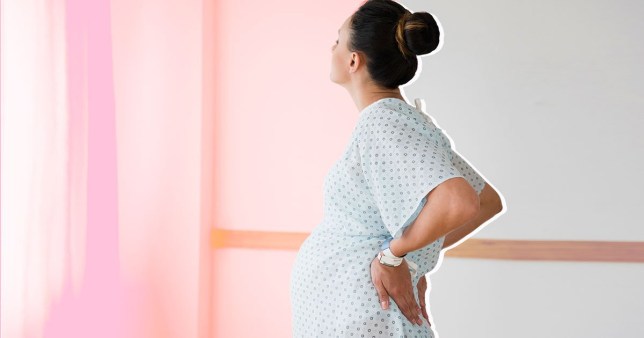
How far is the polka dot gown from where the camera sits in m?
1.49

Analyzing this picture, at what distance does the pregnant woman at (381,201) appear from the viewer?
1.48 metres

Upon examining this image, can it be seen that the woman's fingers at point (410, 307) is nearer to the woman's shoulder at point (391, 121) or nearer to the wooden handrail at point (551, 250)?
the woman's shoulder at point (391, 121)

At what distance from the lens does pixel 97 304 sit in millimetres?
2803

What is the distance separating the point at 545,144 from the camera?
10.2ft

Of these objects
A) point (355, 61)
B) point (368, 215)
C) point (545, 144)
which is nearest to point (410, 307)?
point (368, 215)

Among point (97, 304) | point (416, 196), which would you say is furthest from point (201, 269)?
point (416, 196)

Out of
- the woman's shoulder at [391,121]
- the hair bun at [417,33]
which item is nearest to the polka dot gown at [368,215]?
the woman's shoulder at [391,121]

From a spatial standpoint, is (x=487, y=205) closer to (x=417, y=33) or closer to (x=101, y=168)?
(x=417, y=33)

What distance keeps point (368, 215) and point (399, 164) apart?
0.47 ft

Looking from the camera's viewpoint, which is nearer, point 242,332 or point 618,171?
point 618,171

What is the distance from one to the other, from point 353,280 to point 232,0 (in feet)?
6.55

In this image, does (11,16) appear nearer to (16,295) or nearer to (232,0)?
(16,295)

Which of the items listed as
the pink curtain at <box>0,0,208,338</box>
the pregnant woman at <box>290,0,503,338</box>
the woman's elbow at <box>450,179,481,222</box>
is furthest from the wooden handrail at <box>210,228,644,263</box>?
the woman's elbow at <box>450,179,481,222</box>

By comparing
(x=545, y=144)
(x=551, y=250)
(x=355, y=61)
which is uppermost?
(x=355, y=61)
